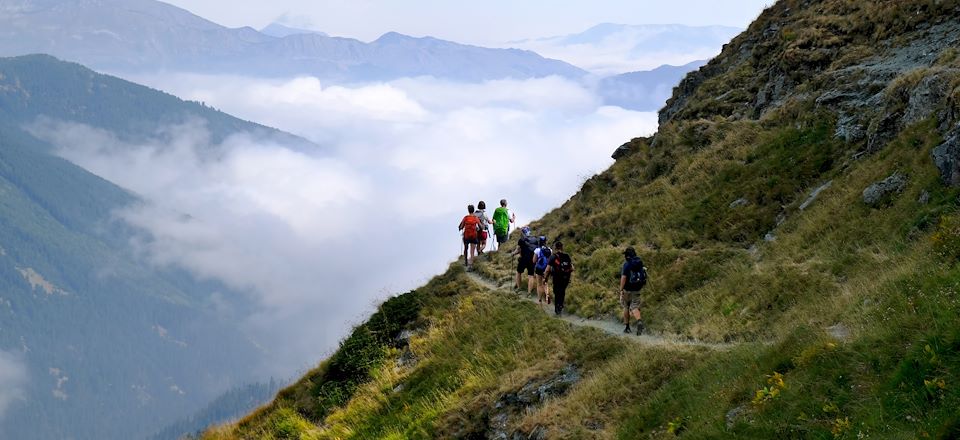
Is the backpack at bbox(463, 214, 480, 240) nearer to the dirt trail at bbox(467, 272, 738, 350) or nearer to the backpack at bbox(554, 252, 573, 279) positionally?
the dirt trail at bbox(467, 272, 738, 350)

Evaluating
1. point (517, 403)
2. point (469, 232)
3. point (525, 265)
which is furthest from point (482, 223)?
point (517, 403)

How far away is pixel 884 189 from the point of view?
758 inches

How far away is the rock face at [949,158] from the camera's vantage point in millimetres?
16391

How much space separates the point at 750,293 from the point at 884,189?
4.30m

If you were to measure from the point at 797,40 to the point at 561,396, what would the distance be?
81.0 ft

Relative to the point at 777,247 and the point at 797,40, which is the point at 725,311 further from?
the point at 797,40

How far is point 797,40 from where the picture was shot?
1387 inches

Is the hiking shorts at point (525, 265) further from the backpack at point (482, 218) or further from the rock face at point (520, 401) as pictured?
the rock face at point (520, 401)

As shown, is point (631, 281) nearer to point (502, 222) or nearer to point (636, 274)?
point (636, 274)

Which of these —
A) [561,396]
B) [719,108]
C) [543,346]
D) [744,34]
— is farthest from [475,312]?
[744,34]

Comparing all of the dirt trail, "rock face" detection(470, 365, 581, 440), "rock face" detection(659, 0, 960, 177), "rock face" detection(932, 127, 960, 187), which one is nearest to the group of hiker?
the dirt trail

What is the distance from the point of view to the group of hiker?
19.7 metres

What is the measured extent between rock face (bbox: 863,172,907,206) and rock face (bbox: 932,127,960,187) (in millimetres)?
1326

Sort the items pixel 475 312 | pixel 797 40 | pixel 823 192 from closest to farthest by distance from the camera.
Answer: pixel 823 192 < pixel 475 312 < pixel 797 40
